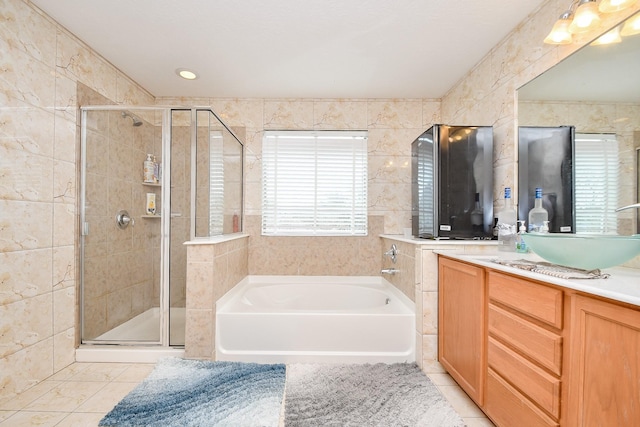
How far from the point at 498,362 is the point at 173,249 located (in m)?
2.13

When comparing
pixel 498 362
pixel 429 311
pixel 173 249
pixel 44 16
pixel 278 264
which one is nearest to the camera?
pixel 498 362

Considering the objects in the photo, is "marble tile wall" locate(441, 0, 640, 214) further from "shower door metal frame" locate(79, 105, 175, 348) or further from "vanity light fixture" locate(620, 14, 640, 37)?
"shower door metal frame" locate(79, 105, 175, 348)

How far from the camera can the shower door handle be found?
7.51 ft

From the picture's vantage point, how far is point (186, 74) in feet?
8.21

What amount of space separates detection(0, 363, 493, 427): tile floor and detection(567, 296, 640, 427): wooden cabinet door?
743mm

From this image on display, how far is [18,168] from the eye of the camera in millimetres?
1645

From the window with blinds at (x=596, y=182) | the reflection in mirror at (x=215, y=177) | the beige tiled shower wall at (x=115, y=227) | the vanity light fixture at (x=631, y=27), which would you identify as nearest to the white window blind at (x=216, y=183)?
the reflection in mirror at (x=215, y=177)

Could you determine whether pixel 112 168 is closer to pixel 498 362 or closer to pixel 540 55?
pixel 498 362

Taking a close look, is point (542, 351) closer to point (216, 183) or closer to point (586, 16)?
point (586, 16)

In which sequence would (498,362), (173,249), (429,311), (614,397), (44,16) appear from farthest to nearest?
(173,249) < (429,311) < (44,16) < (498,362) < (614,397)

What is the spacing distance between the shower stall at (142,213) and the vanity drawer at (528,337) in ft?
6.04

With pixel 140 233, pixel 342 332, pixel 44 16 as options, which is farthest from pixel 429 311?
pixel 44 16

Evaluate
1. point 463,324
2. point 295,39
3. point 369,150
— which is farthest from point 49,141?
point 463,324

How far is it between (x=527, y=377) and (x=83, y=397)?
2231mm
